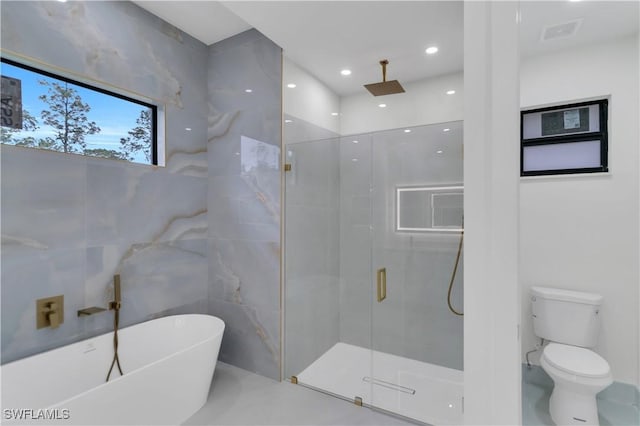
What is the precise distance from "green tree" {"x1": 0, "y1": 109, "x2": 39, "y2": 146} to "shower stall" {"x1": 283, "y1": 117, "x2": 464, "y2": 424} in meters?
1.66

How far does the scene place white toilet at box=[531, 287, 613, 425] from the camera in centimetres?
180

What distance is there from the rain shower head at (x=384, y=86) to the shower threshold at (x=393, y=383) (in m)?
2.31

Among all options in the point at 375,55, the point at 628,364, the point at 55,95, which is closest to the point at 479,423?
the point at 628,364

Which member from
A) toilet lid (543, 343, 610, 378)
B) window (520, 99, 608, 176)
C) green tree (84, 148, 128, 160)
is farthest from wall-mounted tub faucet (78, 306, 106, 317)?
toilet lid (543, 343, 610, 378)

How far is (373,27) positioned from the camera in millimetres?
2176

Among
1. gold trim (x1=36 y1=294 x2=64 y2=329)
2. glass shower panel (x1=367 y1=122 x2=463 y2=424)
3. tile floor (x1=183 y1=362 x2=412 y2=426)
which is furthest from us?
glass shower panel (x1=367 y1=122 x2=463 y2=424)

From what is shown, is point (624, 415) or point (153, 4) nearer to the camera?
point (624, 415)

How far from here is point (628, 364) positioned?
6.04ft

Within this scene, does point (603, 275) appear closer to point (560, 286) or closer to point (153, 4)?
point (560, 286)

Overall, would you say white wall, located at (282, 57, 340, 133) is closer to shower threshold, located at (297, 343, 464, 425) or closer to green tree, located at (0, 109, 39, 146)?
green tree, located at (0, 109, 39, 146)

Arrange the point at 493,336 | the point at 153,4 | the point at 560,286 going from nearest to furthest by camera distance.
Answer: the point at 493,336
the point at 560,286
the point at 153,4

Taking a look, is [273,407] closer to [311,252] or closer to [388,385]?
[388,385]

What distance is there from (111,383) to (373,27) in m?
2.67

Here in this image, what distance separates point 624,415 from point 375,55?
2906mm
